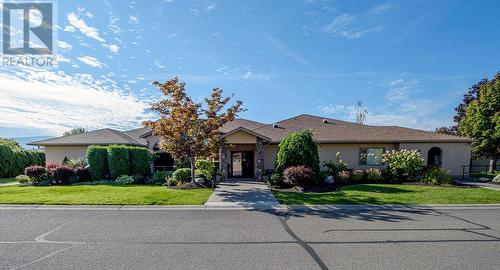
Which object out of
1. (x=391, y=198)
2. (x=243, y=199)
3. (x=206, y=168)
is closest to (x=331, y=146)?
(x=391, y=198)

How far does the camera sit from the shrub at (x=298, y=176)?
45.8ft

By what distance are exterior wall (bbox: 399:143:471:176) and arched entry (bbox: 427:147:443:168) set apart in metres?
0.24

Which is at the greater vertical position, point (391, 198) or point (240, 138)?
point (240, 138)

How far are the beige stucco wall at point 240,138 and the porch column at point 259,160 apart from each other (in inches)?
15.6

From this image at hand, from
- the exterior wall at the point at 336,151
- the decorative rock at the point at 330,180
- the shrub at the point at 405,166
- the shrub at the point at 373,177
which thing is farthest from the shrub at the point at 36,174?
the shrub at the point at 405,166

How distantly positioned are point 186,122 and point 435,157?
19.3 meters

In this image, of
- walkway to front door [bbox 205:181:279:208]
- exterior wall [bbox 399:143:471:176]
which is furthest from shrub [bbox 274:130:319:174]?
exterior wall [bbox 399:143:471:176]

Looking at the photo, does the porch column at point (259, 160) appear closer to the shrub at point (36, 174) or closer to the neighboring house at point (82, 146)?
the neighboring house at point (82, 146)

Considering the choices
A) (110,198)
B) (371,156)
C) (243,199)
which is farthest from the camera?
(371,156)

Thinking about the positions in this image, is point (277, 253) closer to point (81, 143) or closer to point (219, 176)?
point (219, 176)

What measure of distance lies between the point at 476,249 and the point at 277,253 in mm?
4337

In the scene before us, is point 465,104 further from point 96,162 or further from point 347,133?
point 96,162

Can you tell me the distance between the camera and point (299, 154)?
15.1 m

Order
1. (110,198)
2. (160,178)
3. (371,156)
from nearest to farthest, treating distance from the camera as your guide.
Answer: (110,198) → (160,178) → (371,156)
